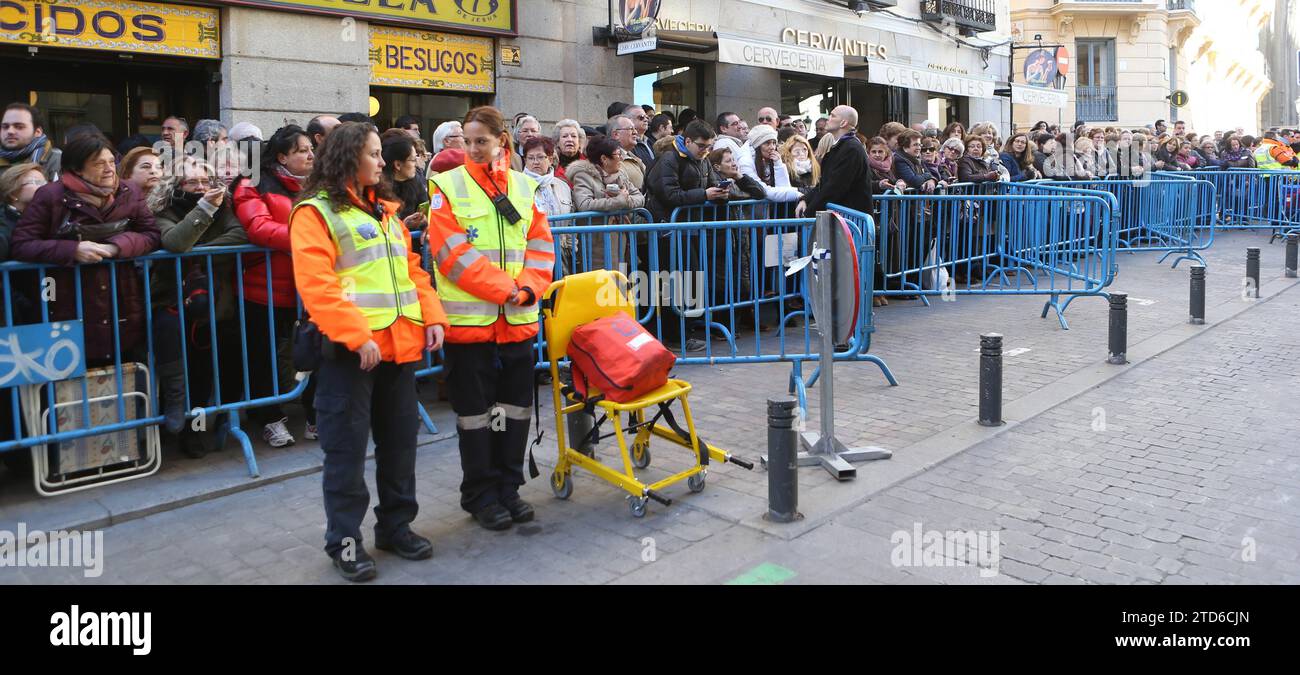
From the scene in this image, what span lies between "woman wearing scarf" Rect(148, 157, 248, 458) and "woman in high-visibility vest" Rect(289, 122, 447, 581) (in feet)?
5.76

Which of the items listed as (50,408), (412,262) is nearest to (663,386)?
(412,262)

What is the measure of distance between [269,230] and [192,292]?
549 millimetres

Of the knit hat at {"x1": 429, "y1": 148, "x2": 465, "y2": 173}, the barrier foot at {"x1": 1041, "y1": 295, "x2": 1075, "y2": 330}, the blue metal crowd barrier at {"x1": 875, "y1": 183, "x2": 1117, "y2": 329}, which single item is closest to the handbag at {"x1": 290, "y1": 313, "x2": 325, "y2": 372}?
the knit hat at {"x1": 429, "y1": 148, "x2": 465, "y2": 173}

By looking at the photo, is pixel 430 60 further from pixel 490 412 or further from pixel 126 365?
pixel 490 412

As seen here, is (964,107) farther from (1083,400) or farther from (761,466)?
(761,466)

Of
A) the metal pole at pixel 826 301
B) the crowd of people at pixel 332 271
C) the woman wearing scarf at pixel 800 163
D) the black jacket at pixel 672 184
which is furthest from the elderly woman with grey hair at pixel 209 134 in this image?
the woman wearing scarf at pixel 800 163

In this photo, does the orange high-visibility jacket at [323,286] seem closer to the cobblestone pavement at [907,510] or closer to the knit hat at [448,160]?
the cobblestone pavement at [907,510]

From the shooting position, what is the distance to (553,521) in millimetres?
5117

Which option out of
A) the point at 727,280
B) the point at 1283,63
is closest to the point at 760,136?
the point at 727,280

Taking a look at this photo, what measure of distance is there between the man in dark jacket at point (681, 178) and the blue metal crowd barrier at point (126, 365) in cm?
346

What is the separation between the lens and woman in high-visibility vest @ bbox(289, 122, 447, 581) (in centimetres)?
427

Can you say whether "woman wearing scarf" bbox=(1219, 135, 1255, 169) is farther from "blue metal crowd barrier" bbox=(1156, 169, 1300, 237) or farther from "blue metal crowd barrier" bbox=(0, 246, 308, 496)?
"blue metal crowd barrier" bbox=(0, 246, 308, 496)

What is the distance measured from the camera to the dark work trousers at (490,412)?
4973 millimetres

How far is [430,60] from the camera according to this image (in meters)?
12.7
